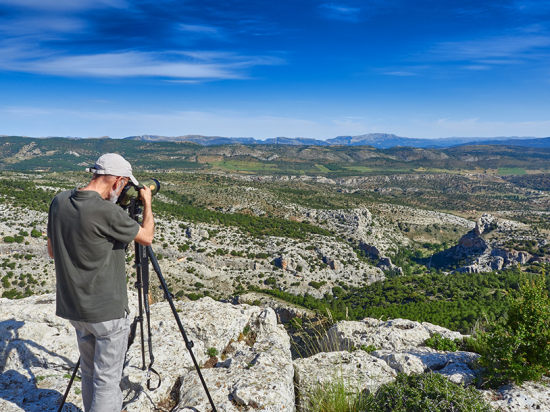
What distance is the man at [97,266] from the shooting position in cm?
324

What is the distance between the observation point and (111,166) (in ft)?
11.7

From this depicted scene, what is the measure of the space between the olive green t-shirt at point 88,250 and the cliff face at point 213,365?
8.26 feet

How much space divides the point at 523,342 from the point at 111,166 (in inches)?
255

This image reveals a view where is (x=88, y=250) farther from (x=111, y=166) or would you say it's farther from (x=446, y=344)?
(x=446, y=344)

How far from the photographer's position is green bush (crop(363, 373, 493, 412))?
12.7ft

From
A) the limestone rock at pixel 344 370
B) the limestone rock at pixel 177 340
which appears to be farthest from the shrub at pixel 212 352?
the limestone rock at pixel 344 370

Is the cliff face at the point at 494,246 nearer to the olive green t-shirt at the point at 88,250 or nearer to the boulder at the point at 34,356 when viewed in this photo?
the boulder at the point at 34,356

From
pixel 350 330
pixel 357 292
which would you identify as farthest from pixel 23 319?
pixel 357 292

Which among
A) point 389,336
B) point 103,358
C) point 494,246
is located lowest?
point 494,246

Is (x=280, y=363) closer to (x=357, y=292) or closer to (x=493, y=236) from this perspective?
(x=357, y=292)

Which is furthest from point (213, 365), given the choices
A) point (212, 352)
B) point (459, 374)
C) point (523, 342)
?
point (523, 342)

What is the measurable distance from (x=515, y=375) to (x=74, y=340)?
9767 mm

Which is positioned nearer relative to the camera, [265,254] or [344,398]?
[344,398]

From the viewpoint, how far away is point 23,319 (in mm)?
8484
